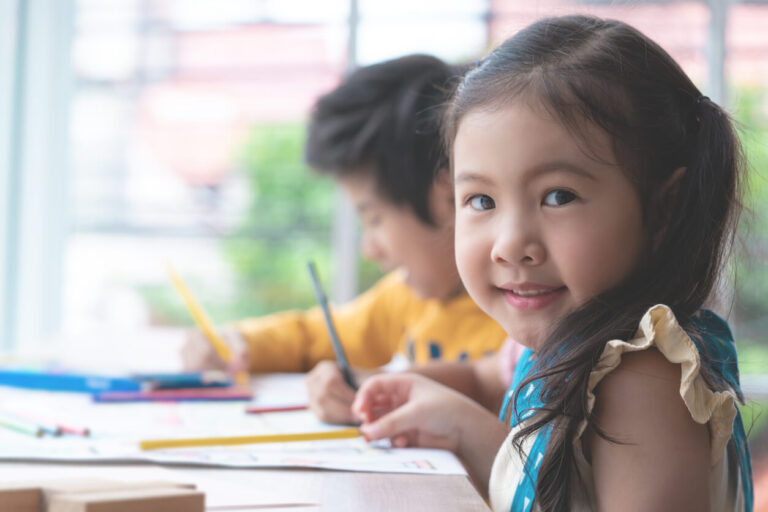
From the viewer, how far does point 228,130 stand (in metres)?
2.18

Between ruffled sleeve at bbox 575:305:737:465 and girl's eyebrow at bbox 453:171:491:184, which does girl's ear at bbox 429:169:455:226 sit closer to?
girl's eyebrow at bbox 453:171:491:184

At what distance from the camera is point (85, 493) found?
1.20 feet

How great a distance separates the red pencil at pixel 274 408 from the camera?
2.66 feet

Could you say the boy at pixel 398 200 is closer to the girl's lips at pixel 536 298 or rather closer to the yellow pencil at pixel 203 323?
the yellow pencil at pixel 203 323

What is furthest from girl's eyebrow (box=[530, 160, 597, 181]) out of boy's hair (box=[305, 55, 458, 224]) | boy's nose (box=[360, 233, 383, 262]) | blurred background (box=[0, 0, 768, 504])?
blurred background (box=[0, 0, 768, 504])

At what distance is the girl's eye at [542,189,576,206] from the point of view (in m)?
0.55

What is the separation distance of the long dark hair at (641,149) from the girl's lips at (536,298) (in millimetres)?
25

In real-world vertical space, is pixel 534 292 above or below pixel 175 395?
above

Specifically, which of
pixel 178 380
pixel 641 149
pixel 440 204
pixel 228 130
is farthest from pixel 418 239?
pixel 228 130

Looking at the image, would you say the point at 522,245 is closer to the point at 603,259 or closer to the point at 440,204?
the point at 603,259

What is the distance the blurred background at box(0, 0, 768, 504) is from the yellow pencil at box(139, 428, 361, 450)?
1363 millimetres

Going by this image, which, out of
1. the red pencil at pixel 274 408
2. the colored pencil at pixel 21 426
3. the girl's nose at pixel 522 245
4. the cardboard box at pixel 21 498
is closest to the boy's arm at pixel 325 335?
the red pencil at pixel 274 408

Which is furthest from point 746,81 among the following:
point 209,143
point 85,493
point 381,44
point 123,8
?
point 85,493

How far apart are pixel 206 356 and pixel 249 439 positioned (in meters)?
0.47
